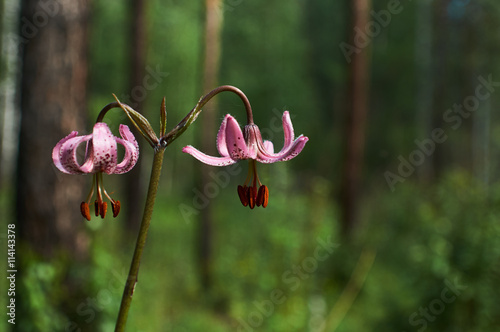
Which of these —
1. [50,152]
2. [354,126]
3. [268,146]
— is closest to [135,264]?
[268,146]

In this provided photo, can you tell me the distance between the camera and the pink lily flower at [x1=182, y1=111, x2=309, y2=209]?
118 cm

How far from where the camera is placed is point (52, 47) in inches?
130

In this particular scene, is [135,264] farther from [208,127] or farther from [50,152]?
[208,127]

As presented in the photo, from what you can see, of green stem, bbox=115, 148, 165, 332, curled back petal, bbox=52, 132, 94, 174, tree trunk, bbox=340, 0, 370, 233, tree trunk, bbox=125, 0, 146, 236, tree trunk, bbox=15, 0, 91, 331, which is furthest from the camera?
tree trunk, bbox=125, 0, 146, 236

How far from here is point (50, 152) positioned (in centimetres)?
330

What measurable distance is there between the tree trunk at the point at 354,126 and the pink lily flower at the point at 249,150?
7040mm

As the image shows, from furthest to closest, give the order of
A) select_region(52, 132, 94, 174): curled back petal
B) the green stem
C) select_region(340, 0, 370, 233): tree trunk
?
select_region(340, 0, 370, 233): tree trunk → select_region(52, 132, 94, 174): curled back petal → the green stem

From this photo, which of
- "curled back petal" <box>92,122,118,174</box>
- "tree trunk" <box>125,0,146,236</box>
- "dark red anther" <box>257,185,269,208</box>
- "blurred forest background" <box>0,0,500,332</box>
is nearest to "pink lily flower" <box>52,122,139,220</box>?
"curled back petal" <box>92,122,118,174</box>

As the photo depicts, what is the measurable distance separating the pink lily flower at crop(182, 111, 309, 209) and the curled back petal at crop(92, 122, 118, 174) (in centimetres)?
19

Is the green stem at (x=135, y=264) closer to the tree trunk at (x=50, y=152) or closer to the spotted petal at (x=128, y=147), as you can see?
the spotted petal at (x=128, y=147)

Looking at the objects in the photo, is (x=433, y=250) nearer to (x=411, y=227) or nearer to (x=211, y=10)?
(x=411, y=227)

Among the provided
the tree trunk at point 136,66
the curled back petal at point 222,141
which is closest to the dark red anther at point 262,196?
the curled back petal at point 222,141

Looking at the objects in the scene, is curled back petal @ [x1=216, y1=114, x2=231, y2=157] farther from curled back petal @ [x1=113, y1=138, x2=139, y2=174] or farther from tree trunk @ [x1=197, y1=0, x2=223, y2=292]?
tree trunk @ [x1=197, y1=0, x2=223, y2=292]

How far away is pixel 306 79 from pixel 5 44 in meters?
14.1
